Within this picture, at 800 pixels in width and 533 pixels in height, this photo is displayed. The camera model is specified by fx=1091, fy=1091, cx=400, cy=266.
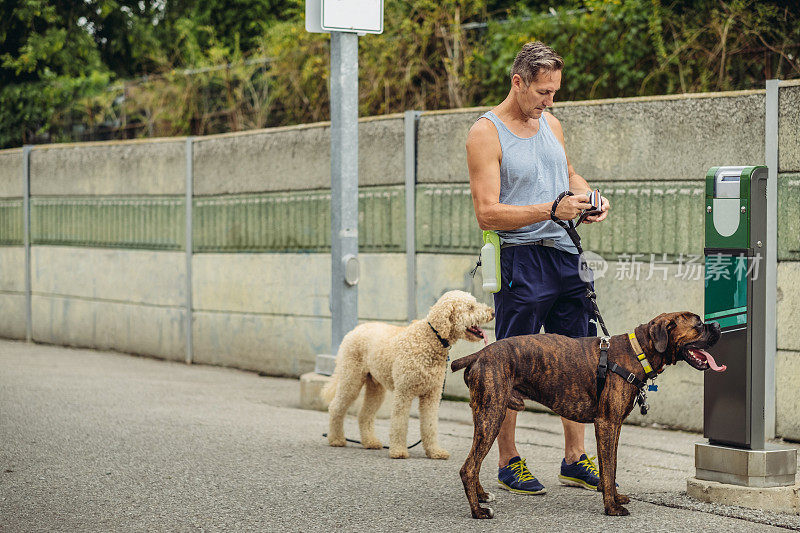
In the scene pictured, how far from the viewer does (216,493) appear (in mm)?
5668

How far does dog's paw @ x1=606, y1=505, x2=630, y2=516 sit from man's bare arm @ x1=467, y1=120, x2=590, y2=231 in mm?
1412

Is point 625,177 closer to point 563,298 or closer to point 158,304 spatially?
point 563,298

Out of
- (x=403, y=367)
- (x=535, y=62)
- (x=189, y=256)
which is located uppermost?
(x=535, y=62)

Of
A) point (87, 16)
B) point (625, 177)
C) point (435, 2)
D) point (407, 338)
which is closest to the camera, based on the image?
point (407, 338)

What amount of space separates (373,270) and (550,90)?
4.44 metres

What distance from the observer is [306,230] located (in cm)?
1034

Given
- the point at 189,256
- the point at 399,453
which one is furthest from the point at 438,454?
the point at 189,256

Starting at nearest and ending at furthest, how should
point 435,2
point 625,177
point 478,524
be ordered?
point 478,524 < point 625,177 < point 435,2

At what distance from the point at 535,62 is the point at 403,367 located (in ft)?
7.09

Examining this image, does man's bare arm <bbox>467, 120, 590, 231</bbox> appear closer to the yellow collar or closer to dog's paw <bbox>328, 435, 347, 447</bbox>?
the yellow collar

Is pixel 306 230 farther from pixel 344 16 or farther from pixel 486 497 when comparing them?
pixel 486 497

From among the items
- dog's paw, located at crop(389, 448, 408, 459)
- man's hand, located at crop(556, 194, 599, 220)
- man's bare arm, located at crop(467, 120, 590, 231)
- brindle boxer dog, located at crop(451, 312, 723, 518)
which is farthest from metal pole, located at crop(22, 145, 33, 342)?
man's hand, located at crop(556, 194, 599, 220)

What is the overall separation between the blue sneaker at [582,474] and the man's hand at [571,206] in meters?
1.41

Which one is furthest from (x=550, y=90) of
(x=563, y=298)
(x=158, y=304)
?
(x=158, y=304)
